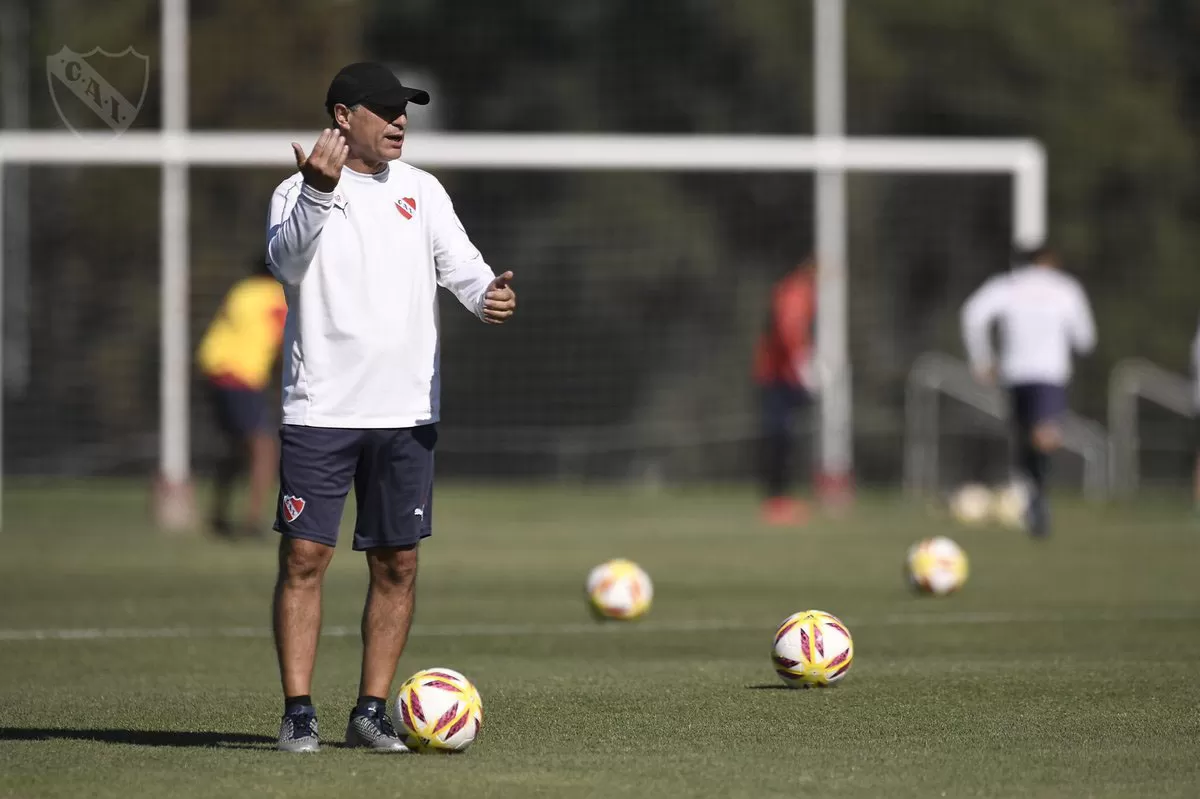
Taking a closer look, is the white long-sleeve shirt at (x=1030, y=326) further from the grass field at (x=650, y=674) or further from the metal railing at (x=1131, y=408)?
the metal railing at (x=1131, y=408)

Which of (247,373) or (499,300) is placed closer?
(499,300)

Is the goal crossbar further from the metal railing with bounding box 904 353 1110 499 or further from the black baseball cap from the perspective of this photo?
the black baseball cap

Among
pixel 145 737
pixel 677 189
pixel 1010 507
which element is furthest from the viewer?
pixel 677 189

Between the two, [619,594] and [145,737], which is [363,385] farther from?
[619,594]

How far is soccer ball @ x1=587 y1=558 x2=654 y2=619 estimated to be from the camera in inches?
473

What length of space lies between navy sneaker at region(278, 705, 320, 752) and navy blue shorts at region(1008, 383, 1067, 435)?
43.6 feet

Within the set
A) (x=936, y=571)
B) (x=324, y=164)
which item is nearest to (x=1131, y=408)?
(x=936, y=571)

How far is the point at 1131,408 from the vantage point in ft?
110

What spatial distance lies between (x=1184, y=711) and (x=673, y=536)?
479 inches

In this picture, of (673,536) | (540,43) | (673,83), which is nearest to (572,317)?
(673,83)

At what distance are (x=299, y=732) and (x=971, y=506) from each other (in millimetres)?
16375

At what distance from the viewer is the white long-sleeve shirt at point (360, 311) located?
7.20 metres

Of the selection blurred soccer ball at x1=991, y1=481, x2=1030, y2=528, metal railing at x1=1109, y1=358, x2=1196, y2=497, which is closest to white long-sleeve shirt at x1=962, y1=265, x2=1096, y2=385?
blurred soccer ball at x1=991, y1=481, x2=1030, y2=528

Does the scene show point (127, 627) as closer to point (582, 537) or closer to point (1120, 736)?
point (1120, 736)
